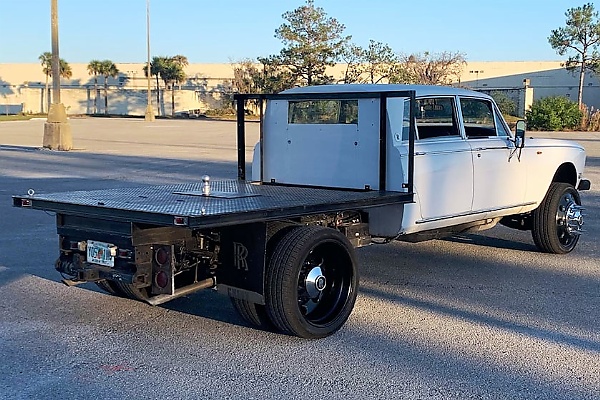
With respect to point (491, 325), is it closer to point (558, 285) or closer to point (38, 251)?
point (558, 285)

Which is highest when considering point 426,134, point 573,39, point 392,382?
point 573,39

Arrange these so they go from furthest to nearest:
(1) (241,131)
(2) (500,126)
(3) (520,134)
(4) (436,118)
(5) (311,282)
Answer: (2) (500,126)
(3) (520,134)
(1) (241,131)
(4) (436,118)
(5) (311,282)

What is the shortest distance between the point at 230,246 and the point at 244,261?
0.56ft

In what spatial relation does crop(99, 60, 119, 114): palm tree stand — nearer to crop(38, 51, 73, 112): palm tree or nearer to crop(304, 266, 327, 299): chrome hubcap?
crop(38, 51, 73, 112): palm tree

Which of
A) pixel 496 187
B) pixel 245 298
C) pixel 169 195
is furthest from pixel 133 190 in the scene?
pixel 496 187

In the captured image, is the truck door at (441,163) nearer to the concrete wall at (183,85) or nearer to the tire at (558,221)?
the tire at (558,221)

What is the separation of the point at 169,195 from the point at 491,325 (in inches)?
112

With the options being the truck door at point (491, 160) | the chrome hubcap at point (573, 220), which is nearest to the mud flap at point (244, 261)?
the truck door at point (491, 160)

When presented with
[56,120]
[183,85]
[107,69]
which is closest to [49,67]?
[107,69]

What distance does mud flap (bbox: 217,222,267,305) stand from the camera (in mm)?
5543

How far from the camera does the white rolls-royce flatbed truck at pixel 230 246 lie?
5.36m

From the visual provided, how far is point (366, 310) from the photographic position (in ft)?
21.8

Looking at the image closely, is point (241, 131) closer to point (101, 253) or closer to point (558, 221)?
point (101, 253)

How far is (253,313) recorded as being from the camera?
19.1 ft
